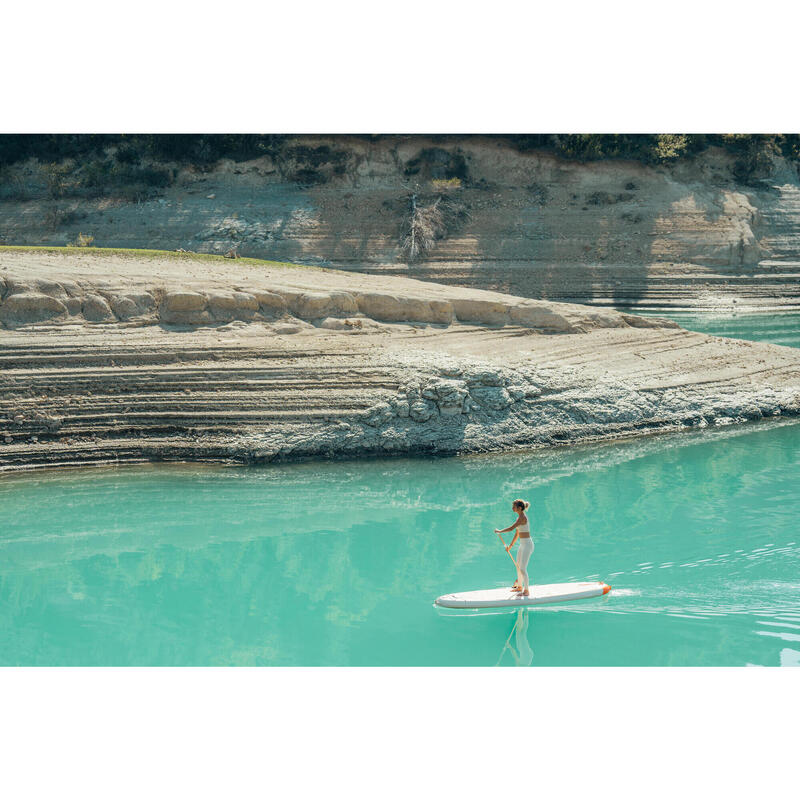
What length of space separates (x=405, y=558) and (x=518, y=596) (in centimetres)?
188

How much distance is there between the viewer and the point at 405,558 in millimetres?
9578

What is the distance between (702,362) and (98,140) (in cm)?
2148

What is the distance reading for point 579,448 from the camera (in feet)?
42.8

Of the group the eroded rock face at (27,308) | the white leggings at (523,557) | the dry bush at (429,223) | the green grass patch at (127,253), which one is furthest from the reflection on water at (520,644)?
the dry bush at (429,223)

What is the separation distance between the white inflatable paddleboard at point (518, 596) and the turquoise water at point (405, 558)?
96 mm

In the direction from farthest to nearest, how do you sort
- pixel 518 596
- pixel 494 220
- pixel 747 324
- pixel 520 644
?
pixel 494 220
pixel 747 324
pixel 518 596
pixel 520 644

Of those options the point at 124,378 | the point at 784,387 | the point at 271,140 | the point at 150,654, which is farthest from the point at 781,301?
the point at 150,654

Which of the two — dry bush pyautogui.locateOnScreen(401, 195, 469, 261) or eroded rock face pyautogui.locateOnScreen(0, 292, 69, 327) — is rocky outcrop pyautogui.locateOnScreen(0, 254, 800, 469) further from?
dry bush pyautogui.locateOnScreen(401, 195, 469, 261)

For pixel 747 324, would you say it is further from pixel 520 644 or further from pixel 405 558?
pixel 520 644

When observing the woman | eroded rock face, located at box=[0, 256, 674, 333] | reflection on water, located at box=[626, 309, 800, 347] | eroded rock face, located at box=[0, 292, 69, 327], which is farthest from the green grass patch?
reflection on water, located at box=[626, 309, 800, 347]

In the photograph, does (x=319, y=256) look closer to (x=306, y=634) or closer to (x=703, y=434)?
(x=703, y=434)

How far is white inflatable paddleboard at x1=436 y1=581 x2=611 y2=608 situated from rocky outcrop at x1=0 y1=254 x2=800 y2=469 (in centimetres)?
474

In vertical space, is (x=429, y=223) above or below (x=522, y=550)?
above

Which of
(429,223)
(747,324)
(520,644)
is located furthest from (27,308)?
(747,324)
